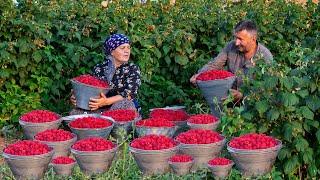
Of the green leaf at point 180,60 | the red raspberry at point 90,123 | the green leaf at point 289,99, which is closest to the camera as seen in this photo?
the green leaf at point 289,99

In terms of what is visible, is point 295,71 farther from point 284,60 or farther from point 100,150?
point 284,60

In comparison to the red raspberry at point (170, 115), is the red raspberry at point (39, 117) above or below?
above

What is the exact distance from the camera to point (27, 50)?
7.85 meters

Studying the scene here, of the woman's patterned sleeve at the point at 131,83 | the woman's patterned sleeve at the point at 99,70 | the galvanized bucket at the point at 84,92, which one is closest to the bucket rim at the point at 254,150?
the galvanized bucket at the point at 84,92

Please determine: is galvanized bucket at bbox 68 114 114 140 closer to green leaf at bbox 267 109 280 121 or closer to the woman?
the woman

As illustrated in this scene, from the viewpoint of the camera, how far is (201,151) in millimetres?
5438

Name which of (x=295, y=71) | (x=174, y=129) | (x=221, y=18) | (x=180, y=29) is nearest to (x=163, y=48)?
(x=180, y=29)

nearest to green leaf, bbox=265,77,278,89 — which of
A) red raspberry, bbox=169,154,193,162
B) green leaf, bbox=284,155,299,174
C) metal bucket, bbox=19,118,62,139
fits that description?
green leaf, bbox=284,155,299,174

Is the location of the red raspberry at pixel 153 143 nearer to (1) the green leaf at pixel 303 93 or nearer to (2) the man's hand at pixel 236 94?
(1) the green leaf at pixel 303 93

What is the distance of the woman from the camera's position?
7445 mm

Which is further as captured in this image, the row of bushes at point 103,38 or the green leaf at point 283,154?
the row of bushes at point 103,38

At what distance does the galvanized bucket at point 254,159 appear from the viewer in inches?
201

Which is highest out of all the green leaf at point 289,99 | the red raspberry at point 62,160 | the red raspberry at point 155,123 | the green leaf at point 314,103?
the green leaf at point 289,99

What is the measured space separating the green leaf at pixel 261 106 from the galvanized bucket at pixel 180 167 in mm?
614
